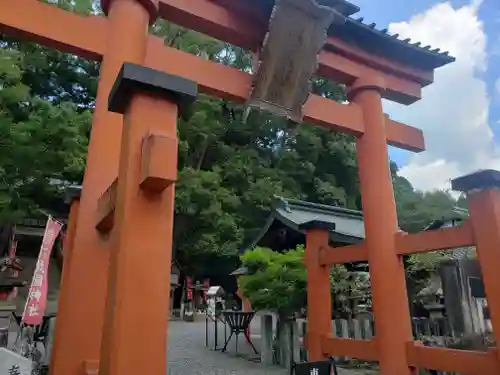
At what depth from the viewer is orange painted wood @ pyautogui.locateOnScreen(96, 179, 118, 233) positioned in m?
2.23

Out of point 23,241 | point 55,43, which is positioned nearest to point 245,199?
point 23,241

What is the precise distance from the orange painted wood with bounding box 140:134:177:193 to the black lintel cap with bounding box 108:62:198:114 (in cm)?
29

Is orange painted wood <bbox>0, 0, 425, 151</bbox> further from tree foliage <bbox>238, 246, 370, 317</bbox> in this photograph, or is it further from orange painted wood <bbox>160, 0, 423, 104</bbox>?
tree foliage <bbox>238, 246, 370, 317</bbox>

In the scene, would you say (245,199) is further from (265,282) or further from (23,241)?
(265,282)

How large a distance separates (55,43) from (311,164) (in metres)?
21.0

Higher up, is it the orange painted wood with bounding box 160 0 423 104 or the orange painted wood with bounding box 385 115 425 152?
the orange painted wood with bounding box 160 0 423 104

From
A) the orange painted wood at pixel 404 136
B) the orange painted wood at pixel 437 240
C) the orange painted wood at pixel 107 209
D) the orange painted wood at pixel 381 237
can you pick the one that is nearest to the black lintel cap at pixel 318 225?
the orange painted wood at pixel 381 237

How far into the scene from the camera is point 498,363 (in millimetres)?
3266

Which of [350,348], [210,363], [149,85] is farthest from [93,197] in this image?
[210,363]

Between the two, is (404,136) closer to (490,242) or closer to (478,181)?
(478,181)

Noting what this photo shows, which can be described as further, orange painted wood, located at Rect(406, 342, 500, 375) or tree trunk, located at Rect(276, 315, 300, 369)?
tree trunk, located at Rect(276, 315, 300, 369)

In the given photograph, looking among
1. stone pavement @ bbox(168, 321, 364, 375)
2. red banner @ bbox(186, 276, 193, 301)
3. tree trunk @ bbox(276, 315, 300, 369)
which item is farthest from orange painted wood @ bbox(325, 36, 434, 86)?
red banner @ bbox(186, 276, 193, 301)

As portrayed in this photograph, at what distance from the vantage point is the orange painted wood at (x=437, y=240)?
3754mm

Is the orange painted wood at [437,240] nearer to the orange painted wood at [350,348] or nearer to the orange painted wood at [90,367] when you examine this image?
the orange painted wood at [350,348]
